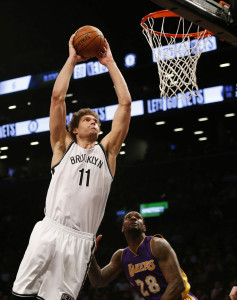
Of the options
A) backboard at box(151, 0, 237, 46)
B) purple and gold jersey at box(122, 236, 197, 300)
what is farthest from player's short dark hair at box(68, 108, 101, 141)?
purple and gold jersey at box(122, 236, 197, 300)

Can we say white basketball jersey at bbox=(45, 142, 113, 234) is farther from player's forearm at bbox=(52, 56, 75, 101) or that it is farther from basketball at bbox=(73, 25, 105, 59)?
basketball at bbox=(73, 25, 105, 59)

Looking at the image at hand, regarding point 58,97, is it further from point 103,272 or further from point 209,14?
point 103,272

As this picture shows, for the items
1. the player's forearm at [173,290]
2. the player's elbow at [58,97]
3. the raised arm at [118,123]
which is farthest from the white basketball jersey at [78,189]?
the player's forearm at [173,290]

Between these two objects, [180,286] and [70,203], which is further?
[180,286]

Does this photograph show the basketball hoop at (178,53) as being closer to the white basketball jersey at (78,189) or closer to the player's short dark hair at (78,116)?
the player's short dark hair at (78,116)

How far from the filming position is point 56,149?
3424mm

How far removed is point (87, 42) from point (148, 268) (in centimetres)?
237

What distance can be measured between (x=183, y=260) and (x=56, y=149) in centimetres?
899

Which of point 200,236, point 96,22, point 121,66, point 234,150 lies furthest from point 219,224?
point 96,22

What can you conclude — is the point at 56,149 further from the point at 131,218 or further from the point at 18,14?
the point at 18,14

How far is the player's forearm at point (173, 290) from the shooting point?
172 inches

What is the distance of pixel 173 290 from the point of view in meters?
4.38

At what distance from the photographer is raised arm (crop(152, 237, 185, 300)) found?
14.4ft

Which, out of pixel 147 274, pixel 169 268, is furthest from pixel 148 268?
pixel 169 268
